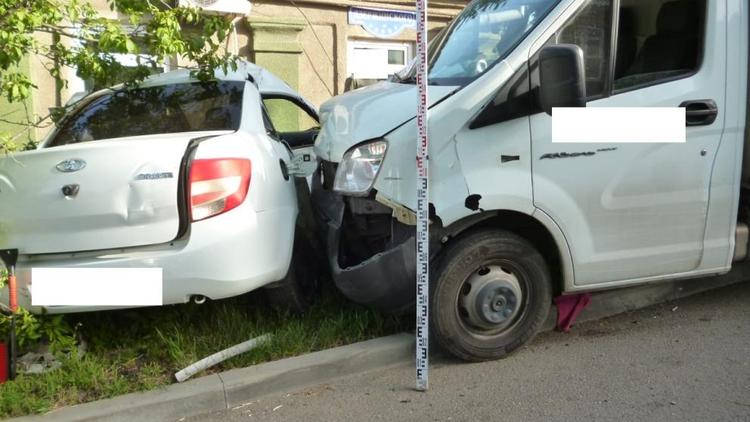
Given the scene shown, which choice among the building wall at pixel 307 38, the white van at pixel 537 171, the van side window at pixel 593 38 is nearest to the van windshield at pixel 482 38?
the white van at pixel 537 171

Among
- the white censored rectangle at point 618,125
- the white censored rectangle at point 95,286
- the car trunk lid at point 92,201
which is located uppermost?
the white censored rectangle at point 618,125

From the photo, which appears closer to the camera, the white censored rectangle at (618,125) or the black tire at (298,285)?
the white censored rectangle at (618,125)

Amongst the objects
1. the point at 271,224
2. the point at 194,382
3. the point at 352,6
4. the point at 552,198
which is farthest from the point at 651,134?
the point at 352,6

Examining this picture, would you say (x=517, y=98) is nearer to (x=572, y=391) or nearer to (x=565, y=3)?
(x=565, y=3)

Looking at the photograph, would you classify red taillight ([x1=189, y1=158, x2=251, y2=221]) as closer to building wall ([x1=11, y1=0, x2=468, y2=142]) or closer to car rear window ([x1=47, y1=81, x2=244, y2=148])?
car rear window ([x1=47, y1=81, x2=244, y2=148])

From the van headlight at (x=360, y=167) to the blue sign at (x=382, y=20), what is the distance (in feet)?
24.3

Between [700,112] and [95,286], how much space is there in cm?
346

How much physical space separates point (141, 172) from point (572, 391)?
2468 mm

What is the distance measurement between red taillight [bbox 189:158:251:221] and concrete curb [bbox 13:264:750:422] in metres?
0.89

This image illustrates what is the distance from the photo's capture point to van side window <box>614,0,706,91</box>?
390 cm

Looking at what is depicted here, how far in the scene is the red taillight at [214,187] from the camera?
3344 millimetres

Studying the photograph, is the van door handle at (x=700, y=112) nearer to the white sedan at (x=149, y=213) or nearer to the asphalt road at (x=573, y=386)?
the asphalt road at (x=573, y=386)

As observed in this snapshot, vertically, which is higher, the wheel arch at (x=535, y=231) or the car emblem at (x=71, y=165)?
the car emblem at (x=71, y=165)

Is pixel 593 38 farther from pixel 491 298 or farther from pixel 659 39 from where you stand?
pixel 491 298
